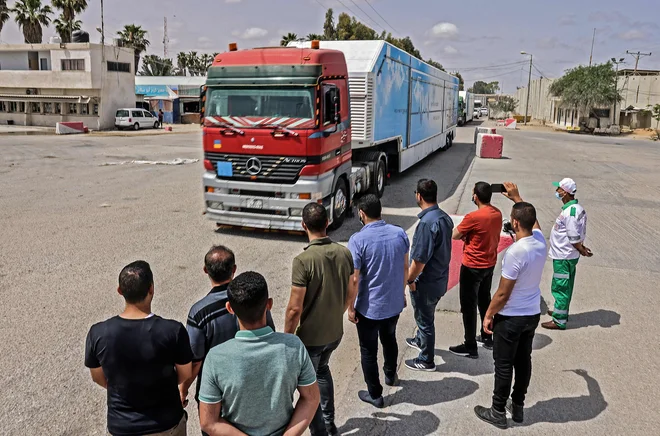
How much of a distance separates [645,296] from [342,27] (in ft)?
180

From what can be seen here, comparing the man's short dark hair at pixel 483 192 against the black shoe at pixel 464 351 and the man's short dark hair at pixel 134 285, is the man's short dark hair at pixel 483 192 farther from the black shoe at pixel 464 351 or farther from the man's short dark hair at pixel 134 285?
the man's short dark hair at pixel 134 285

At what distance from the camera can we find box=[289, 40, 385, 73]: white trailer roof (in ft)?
39.7

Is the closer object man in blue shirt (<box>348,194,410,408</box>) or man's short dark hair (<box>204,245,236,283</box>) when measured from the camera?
man's short dark hair (<box>204,245,236,283</box>)

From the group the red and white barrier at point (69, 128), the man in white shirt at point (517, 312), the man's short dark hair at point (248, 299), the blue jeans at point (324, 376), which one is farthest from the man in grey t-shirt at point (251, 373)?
the red and white barrier at point (69, 128)

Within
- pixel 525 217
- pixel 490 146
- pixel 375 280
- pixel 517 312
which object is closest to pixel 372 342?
pixel 375 280

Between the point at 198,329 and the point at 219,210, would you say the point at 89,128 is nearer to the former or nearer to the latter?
the point at 219,210

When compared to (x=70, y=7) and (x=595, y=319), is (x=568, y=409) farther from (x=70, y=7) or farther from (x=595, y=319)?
(x=70, y=7)

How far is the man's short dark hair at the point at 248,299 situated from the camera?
243cm

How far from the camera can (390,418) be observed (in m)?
4.23

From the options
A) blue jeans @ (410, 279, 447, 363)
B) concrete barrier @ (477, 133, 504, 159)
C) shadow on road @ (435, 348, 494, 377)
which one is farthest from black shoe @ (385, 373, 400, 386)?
concrete barrier @ (477, 133, 504, 159)

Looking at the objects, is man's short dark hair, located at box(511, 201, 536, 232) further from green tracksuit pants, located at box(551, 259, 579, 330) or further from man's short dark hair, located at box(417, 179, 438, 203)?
green tracksuit pants, located at box(551, 259, 579, 330)

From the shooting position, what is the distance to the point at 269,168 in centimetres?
923

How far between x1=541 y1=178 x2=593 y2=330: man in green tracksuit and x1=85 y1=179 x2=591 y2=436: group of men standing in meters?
0.01

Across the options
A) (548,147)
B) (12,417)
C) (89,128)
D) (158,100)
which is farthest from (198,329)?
(158,100)
